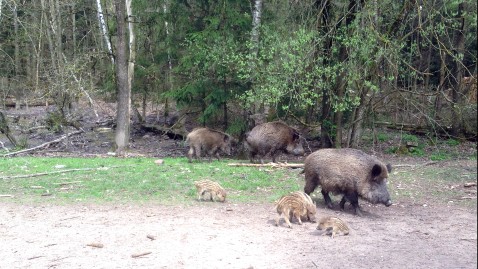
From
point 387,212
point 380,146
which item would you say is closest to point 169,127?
point 380,146

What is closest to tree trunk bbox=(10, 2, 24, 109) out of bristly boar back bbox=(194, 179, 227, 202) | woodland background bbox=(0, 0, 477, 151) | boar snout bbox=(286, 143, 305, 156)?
woodland background bbox=(0, 0, 477, 151)

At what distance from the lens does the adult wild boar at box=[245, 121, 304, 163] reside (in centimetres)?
1608

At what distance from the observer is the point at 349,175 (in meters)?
10.6

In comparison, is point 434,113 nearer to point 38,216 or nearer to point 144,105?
point 38,216

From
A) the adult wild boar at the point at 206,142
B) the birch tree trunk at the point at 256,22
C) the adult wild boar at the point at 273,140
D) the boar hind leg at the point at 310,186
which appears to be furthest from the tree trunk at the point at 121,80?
the boar hind leg at the point at 310,186

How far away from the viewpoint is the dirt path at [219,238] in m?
7.79

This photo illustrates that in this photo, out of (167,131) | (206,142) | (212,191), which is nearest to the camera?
(212,191)

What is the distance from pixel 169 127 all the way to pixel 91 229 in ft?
49.8

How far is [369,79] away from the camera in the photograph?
614 inches

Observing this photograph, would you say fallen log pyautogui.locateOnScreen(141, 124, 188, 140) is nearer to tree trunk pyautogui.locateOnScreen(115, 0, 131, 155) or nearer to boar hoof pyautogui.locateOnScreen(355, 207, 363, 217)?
tree trunk pyautogui.locateOnScreen(115, 0, 131, 155)

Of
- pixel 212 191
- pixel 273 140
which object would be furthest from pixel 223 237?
pixel 273 140

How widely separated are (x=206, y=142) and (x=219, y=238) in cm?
823

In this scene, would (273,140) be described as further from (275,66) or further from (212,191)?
(212,191)

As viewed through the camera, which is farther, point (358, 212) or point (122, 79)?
point (122, 79)
